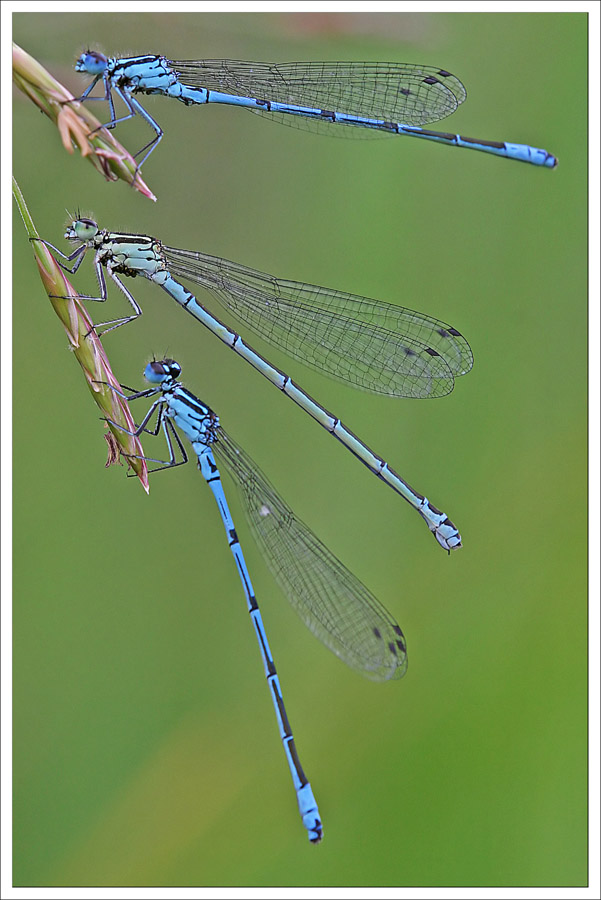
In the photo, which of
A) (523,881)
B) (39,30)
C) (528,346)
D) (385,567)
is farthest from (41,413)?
(523,881)

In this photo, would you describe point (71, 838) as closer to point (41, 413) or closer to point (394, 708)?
point (394, 708)

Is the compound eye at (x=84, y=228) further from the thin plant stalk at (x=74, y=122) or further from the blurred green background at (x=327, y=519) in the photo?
the thin plant stalk at (x=74, y=122)

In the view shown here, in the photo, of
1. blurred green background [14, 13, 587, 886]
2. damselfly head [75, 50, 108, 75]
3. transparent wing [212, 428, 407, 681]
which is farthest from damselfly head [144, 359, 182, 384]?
damselfly head [75, 50, 108, 75]

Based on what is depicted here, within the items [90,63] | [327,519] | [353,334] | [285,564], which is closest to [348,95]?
[353,334]

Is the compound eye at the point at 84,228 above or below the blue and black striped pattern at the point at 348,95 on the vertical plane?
below

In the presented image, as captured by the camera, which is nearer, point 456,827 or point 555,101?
point 456,827

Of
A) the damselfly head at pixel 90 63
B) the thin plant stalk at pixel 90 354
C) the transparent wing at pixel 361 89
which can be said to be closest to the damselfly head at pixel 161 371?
the thin plant stalk at pixel 90 354
